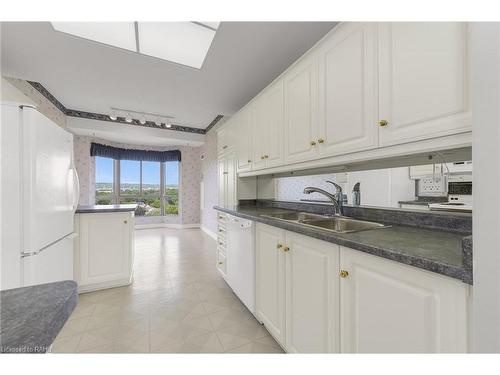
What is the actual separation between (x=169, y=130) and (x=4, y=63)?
280cm

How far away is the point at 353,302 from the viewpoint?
0.89 metres

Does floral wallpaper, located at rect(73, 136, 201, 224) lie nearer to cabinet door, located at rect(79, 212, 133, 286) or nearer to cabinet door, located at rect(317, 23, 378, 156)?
cabinet door, located at rect(79, 212, 133, 286)

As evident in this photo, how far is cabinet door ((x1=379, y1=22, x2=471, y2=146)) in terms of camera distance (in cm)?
79

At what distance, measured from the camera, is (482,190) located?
43cm

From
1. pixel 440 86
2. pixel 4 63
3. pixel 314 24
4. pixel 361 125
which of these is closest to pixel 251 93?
pixel 314 24

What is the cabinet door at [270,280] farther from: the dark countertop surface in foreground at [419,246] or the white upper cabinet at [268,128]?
the white upper cabinet at [268,128]

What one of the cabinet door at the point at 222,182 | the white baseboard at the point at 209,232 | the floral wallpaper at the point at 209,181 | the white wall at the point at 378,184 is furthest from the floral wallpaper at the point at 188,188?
the white wall at the point at 378,184

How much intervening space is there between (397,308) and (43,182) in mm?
2164

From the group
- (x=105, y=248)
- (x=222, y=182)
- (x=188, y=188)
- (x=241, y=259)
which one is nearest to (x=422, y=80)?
(x=241, y=259)

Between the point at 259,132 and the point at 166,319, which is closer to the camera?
the point at 166,319

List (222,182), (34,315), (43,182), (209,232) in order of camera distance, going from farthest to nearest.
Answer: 1. (209,232)
2. (222,182)
3. (43,182)
4. (34,315)

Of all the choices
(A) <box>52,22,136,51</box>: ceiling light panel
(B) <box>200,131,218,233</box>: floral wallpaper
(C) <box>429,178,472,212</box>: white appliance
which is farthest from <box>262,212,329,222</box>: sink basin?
(B) <box>200,131,218,233</box>: floral wallpaper

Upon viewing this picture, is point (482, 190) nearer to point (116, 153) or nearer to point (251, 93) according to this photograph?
point (251, 93)

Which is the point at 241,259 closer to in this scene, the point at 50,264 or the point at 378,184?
the point at 378,184
